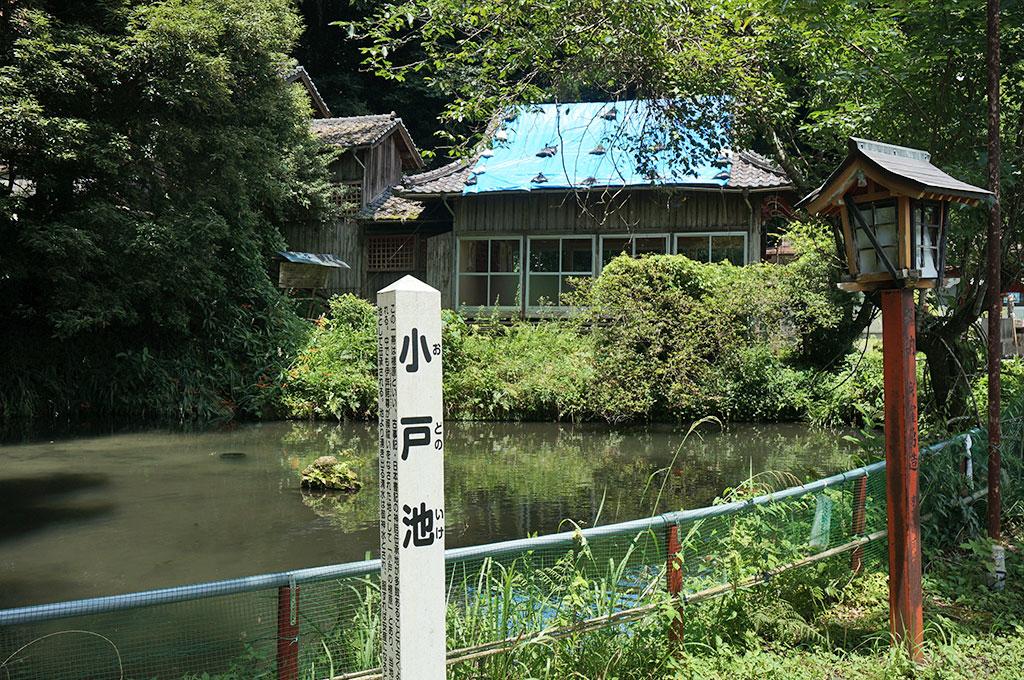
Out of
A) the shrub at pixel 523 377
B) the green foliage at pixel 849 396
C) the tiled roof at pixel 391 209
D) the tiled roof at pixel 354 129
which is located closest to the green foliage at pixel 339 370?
the shrub at pixel 523 377

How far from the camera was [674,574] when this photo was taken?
4008mm

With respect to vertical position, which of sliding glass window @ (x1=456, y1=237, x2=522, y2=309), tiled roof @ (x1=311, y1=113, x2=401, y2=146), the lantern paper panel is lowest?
the lantern paper panel

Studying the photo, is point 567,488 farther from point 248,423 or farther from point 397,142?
point 397,142

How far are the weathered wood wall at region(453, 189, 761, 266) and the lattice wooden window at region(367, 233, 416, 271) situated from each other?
2.11 m

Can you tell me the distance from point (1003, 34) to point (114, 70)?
46.9ft

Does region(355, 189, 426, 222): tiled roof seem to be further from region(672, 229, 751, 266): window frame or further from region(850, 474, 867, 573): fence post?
region(850, 474, 867, 573): fence post

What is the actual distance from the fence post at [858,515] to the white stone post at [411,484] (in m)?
3.44

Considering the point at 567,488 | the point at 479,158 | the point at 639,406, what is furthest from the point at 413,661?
the point at 479,158

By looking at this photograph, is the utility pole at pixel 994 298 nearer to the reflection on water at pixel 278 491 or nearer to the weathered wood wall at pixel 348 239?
the reflection on water at pixel 278 491

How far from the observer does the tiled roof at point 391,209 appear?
23.1 meters

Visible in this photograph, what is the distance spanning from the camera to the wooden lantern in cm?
416

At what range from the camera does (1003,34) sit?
652cm

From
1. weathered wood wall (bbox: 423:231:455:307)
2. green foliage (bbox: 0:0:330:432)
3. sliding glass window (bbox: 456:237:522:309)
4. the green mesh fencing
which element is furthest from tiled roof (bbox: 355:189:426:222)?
the green mesh fencing

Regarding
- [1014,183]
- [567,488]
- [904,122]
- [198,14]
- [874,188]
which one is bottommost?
[567,488]
